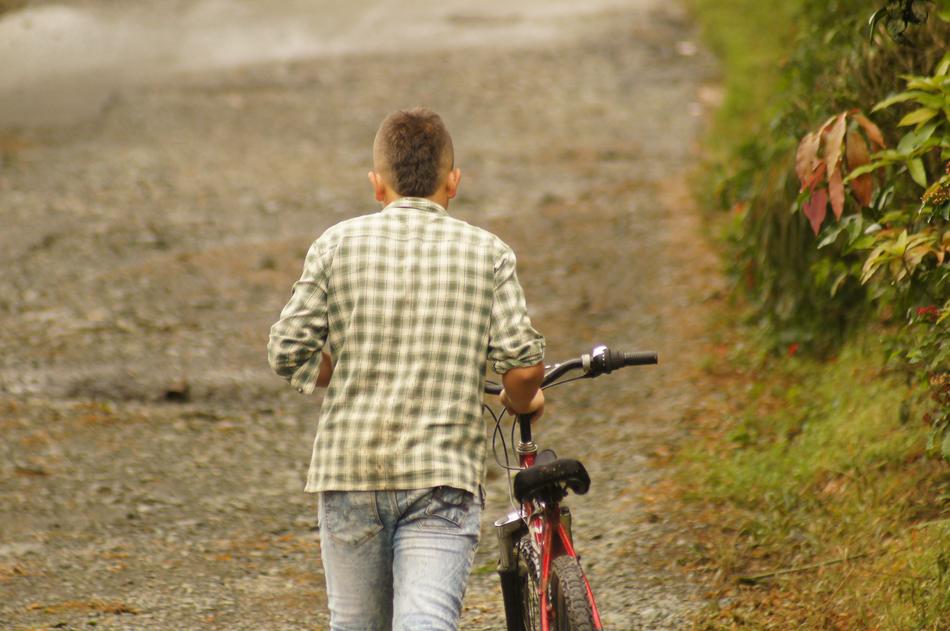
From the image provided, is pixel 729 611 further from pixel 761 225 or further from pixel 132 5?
pixel 132 5

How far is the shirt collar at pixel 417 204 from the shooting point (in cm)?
342

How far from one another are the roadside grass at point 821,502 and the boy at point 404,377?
1.89 m

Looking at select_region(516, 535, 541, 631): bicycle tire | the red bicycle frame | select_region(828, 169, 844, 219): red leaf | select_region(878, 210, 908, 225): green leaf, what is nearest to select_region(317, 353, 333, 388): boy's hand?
the red bicycle frame

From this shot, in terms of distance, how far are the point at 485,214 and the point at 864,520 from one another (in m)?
6.76

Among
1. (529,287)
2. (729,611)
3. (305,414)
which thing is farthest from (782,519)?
(529,287)

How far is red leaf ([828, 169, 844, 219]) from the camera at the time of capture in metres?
4.74

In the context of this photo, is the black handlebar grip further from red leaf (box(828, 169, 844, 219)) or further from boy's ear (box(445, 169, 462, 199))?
red leaf (box(828, 169, 844, 219))

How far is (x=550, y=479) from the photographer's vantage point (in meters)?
3.40

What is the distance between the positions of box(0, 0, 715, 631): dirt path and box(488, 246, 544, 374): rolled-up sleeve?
2.02 metres

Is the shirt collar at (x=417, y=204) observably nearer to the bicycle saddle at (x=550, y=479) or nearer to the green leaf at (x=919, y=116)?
the bicycle saddle at (x=550, y=479)

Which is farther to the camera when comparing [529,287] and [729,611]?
[529,287]

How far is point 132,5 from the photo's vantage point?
19828mm

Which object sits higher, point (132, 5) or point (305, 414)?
point (132, 5)

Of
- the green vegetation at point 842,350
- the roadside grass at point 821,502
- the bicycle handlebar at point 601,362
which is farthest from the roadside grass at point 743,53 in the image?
the bicycle handlebar at point 601,362
